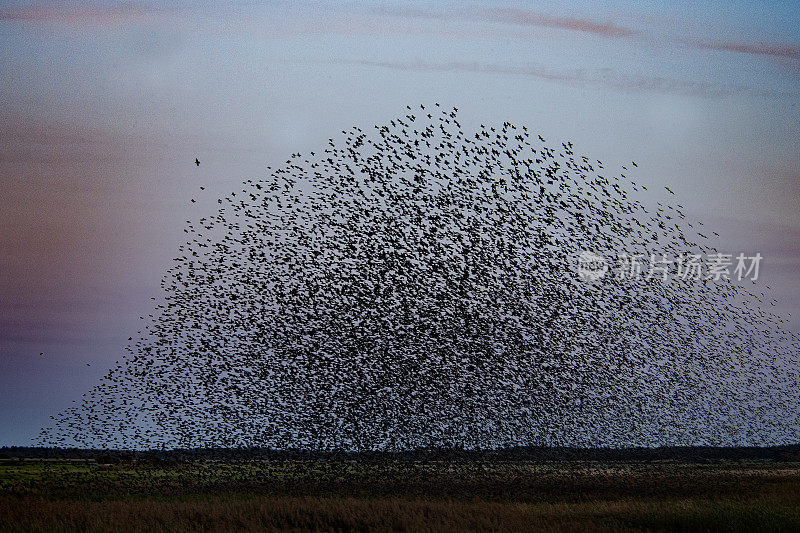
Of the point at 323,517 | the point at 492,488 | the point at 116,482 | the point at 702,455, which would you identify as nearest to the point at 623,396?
the point at 492,488

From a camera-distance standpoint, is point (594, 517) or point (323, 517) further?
point (594, 517)

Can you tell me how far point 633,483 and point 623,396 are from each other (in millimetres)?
8363

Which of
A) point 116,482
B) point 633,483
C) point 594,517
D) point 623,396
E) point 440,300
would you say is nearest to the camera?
point 594,517

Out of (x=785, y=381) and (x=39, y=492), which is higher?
(x=785, y=381)

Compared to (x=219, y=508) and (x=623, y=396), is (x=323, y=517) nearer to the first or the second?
(x=219, y=508)

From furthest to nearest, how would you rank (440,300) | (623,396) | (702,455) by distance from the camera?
1. (702,455)
2. (623,396)
3. (440,300)

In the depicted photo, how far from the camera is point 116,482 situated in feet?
117

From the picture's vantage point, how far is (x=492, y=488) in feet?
102

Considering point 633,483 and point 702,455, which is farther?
point 702,455

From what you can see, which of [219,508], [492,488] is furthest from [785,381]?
[219,508]

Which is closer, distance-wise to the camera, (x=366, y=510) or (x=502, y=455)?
(x=366, y=510)

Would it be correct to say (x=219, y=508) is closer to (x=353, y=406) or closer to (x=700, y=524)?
(x=353, y=406)

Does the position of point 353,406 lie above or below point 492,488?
above

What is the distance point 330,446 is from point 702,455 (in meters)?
74.6
